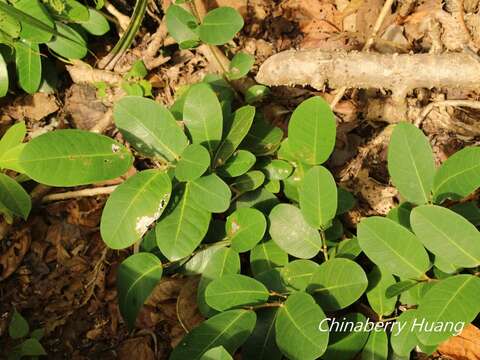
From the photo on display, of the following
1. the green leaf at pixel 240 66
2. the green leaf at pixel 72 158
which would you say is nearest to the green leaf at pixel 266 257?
the green leaf at pixel 72 158

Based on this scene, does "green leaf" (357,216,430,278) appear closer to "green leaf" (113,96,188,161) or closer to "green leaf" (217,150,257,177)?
"green leaf" (217,150,257,177)

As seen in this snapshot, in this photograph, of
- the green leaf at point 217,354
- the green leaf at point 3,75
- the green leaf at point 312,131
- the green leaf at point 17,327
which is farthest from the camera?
the green leaf at point 3,75

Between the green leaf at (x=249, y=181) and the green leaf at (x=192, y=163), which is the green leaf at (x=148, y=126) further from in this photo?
the green leaf at (x=249, y=181)

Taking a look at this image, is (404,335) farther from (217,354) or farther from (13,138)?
(13,138)

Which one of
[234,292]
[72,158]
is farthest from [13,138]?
[234,292]

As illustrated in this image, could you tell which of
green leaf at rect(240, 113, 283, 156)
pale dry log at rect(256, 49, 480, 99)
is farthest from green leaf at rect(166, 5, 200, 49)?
green leaf at rect(240, 113, 283, 156)

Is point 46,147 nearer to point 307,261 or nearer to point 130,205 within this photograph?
point 130,205
